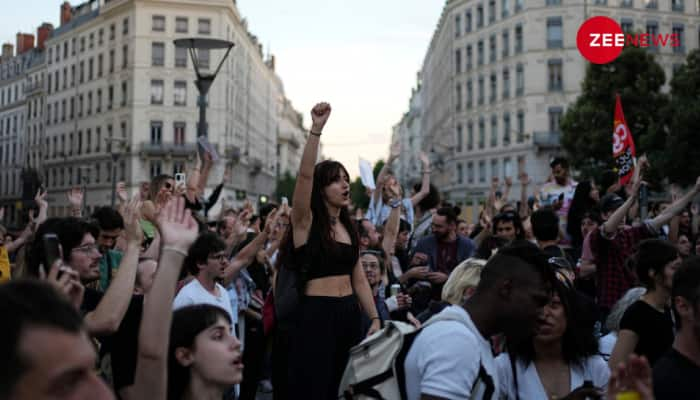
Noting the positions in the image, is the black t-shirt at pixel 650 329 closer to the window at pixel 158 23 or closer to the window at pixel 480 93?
the window at pixel 480 93

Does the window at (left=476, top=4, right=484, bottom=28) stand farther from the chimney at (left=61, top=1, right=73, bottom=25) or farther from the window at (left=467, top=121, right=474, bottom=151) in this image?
the chimney at (left=61, top=1, right=73, bottom=25)

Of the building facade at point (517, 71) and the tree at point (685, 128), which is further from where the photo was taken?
the building facade at point (517, 71)

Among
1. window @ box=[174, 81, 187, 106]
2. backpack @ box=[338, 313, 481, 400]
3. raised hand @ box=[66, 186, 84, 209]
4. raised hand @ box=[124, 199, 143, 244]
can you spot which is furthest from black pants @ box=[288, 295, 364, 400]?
window @ box=[174, 81, 187, 106]

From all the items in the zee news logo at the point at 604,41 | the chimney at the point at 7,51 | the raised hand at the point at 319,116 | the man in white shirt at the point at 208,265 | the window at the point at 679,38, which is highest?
the chimney at the point at 7,51

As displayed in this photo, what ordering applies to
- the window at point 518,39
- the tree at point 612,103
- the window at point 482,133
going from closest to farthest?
the tree at point 612,103
the window at point 518,39
the window at point 482,133

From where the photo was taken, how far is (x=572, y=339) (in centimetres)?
361

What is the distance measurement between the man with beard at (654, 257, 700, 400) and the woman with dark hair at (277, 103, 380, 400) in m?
2.28

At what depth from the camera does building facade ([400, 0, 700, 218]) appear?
178ft

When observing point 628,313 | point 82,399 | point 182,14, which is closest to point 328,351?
point 628,313

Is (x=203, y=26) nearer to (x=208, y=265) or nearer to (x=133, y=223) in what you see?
(x=208, y=265)

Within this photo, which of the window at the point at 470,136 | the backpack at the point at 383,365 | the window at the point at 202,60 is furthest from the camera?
the window at the point at 470,136

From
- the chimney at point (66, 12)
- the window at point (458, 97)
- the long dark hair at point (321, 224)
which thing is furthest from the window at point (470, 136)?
the long dark hair at point (321, 224)

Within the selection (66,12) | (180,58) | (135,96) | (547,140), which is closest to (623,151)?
(547,140)

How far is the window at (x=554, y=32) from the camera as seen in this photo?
54.7 m
